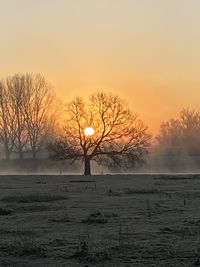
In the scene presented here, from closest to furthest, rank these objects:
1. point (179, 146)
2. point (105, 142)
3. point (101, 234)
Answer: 1. point (101, 234)
2. point (105, 142)
3. point (179, 146)

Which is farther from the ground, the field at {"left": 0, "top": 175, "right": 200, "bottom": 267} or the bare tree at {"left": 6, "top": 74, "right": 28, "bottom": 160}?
the bare tree at {"left": 6, "top": 74, "right": 28, "bottom": 160}

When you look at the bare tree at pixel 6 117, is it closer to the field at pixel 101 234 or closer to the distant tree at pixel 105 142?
the distant tree at pixel 105 142

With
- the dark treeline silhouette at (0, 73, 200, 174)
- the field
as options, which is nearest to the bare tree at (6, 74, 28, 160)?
the dark treeline silhouette at (0, 73, 200, 174)

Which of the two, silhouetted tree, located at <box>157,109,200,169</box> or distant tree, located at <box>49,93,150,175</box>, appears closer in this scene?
distant tree, located at <box>49,93,150,175</box>

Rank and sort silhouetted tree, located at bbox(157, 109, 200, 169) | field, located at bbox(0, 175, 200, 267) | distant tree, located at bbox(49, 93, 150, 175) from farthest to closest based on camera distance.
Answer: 1. silhouetted tree, located at bbox(157, 109, 200, 169)
2. distant tree, located at bbox(49, 93, 150, 175)
3. field, located at bbox(0, 175, 200, 267)

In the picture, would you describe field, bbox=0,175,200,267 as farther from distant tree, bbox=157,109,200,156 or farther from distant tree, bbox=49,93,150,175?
distant tree, bbox=157,109,200,156

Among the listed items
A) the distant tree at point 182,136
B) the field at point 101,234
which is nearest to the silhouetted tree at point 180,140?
the distant tree at point 182,136

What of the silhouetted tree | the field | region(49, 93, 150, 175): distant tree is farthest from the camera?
the silhouetted tree

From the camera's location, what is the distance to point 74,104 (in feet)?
246

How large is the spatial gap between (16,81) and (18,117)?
294 inches

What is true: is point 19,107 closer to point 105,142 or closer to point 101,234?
point 105,142

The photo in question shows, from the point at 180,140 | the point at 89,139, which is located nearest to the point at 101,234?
the point at 89,139

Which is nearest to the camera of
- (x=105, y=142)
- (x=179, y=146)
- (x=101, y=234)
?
(x=101, y=234)

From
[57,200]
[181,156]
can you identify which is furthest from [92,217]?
[181,156]
